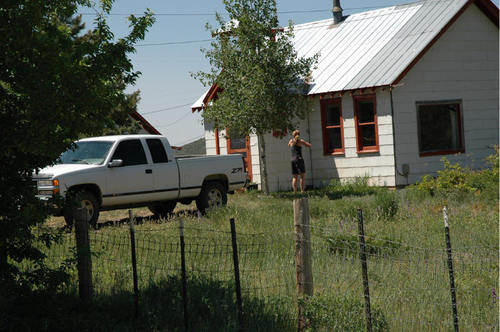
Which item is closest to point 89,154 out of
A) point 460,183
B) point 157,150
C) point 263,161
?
point 157,150

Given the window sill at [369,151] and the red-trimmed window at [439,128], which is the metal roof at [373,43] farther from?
the window sill at [369,151]

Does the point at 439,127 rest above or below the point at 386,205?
above

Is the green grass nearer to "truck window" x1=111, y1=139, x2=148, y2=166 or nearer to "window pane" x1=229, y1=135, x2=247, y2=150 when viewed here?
"truck window" x1=111, y1=139, x2=148, y2=166

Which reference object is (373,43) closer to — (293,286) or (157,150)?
(157,150)

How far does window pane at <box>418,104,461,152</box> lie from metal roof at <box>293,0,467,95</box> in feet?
6.49

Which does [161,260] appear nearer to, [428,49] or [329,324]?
[329,324]

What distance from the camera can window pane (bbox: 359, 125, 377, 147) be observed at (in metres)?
22.8

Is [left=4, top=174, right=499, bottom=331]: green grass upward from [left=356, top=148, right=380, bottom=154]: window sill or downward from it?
downward

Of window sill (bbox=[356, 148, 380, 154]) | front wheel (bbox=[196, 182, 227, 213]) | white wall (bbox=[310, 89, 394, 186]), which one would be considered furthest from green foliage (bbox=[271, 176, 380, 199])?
front wheel (bbox=[196, 182, 227, 213])

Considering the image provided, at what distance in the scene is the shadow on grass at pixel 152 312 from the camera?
23.6 ft

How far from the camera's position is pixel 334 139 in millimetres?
23875

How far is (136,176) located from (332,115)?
993 cm

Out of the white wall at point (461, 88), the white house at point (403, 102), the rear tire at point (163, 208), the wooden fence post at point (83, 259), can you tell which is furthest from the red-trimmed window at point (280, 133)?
the wooden fence post at point (83, 259)

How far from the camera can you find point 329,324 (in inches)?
278
